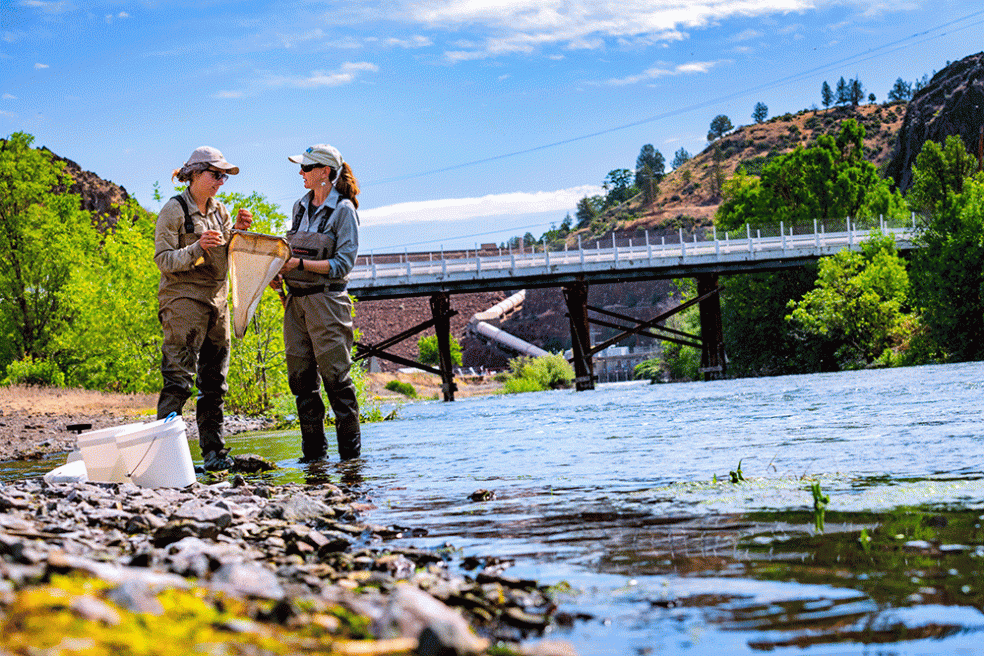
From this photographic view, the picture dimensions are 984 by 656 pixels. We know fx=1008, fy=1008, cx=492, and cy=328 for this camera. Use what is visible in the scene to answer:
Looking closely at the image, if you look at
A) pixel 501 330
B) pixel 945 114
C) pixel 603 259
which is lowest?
pixel 501 330

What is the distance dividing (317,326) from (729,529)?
3.56 m

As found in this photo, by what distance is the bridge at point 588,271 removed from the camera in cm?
3180

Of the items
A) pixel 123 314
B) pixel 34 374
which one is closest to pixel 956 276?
pixel 123 314

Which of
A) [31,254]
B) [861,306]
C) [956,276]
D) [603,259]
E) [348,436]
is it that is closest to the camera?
[348,436]

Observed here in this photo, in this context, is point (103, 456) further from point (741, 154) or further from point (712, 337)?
point (741, 154)

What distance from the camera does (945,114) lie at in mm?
79125

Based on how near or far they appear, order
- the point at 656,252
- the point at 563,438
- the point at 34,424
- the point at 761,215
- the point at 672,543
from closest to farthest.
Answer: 1. the point at 672,543
2. the point at 563,438
3. the point at 34,424
4. the point at 656,252
5. the point at 761,215

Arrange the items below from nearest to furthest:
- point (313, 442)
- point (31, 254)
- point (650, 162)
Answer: point (313, 442), point (31, 254), point (650, 162)

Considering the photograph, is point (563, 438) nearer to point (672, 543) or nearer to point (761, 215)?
point (672, 543)

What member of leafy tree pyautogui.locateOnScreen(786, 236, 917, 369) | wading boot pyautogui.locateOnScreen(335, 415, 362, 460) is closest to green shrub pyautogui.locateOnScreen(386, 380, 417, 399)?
leafy tree pyautogui.locateOnScreen(786, 236, 917, 369)

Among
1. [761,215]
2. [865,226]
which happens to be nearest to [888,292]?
[865,226]

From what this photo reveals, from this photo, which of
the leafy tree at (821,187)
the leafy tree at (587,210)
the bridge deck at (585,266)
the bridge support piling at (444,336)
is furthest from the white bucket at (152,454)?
the leafy tree at (587,210)

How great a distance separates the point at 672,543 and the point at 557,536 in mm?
456

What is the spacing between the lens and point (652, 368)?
51031mm
